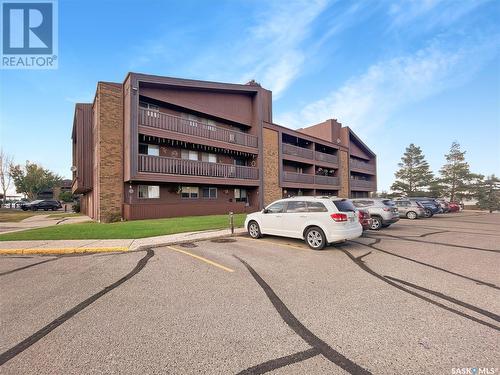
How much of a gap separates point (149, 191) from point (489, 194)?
53.4 metres

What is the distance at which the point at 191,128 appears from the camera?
1875cm

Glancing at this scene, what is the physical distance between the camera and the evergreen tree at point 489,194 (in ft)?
132

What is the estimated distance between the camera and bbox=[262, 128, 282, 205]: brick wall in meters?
23.7

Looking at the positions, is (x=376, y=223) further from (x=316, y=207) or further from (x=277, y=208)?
(x=277, y=208)

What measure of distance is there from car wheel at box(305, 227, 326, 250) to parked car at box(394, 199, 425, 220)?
1721 cm

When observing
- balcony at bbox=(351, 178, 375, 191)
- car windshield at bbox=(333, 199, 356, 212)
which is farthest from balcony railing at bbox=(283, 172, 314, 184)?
car windshield at bbox=(333, 199, 356, 212)

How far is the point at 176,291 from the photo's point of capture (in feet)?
14.8

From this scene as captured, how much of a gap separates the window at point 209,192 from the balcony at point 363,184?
2393cm

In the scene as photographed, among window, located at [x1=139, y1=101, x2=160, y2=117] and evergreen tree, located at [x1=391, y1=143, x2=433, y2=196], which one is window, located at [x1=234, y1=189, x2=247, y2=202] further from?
evergreen tree, located at [x1=391, y1=143, x2=433, y2=196]

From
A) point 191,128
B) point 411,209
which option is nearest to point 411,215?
point 411,209

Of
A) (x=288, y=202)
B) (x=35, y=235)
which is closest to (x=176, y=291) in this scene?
(x=288, y=202)

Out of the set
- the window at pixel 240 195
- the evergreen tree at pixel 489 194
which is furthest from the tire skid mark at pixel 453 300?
the evergreen tree at pixel 489 194

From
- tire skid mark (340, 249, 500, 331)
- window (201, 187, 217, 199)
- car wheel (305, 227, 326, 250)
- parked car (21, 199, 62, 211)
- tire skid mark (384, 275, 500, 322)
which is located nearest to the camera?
tire skid mark (340, 249, 500, 331)

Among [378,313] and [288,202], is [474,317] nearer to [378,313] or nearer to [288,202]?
[378,313]
